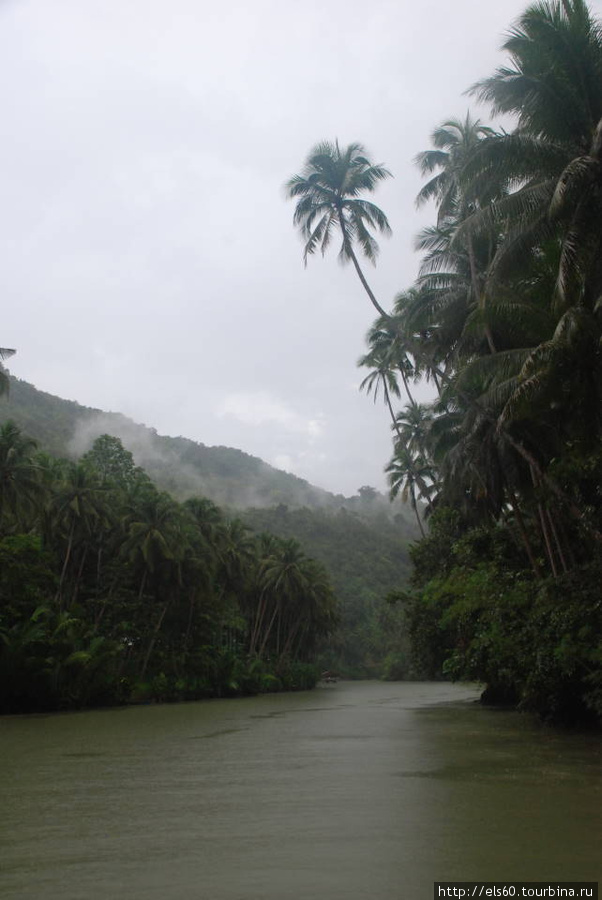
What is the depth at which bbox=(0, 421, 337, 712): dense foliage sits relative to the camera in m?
29.7

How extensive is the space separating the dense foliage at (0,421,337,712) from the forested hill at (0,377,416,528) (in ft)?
105

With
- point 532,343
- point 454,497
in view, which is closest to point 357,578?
point 454,497

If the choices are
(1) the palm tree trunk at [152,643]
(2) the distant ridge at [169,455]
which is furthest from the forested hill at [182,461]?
(1) the palm tree trunk at [152,643]

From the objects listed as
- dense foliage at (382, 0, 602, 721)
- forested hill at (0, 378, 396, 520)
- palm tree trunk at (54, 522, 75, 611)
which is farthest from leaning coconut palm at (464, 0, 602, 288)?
forested hill at (0, 378, 396, 520)

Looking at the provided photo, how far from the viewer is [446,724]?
21.9m

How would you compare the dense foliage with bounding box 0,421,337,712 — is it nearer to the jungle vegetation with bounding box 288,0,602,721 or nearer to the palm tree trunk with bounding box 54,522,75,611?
the palm tree trunk with bounding box 54,522,75,611

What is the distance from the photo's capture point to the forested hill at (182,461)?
96.2 metres

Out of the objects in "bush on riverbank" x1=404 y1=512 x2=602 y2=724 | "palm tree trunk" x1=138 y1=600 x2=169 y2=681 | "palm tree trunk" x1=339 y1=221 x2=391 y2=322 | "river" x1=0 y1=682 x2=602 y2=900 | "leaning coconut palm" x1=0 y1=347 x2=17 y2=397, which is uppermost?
"palm tree trunk" x1=339 y1=221 x2=391 y2=322

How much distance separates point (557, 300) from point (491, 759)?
8.03 meters

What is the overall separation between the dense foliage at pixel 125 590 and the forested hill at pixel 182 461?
31958 millimetres

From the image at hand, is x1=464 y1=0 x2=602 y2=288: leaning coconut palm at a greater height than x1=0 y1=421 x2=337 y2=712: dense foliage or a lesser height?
greater

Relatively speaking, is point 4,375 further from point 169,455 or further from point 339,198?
point 169,455

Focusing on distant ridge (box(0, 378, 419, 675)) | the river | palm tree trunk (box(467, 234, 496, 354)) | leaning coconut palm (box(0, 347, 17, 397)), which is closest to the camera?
the river

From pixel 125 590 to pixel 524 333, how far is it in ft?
99.0
